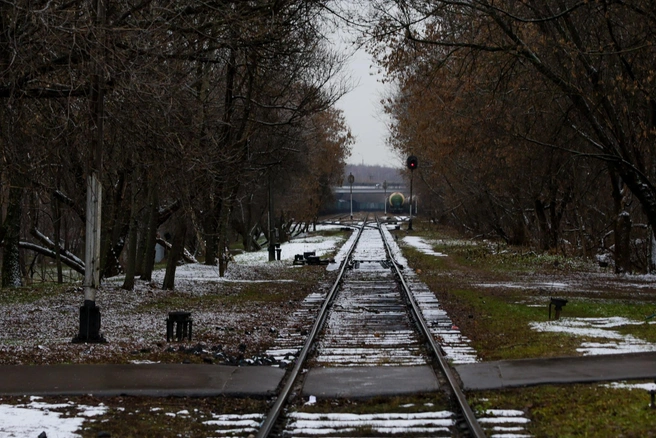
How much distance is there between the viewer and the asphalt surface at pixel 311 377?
1018 cm

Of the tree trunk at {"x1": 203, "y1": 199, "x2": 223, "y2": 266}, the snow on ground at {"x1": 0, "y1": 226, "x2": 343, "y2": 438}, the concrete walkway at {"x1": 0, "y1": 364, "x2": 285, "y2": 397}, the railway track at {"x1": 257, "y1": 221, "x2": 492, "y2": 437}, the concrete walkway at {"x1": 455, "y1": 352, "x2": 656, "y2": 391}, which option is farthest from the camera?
the tree trunk at {"x1": 203, "y1": 199, "x2": 223, "y2": 266}

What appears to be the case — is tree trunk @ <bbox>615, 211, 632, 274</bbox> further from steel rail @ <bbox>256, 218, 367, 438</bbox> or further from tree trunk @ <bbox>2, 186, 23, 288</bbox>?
tree trunk @ <bbox>2, 186, 23, 288</bbox>

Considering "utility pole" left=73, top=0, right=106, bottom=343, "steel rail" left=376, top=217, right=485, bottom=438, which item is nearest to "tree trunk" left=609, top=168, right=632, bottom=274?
"steel rail" left=376, top=217, right=485, bottom=438

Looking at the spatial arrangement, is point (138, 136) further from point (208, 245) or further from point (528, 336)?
point (208, 245)

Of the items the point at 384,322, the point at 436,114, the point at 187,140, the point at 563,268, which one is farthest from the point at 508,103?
the point at 187,140

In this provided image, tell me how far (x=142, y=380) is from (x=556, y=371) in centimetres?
518

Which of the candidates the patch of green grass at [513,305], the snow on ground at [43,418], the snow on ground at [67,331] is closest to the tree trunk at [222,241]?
the snow on ground at [67,331]

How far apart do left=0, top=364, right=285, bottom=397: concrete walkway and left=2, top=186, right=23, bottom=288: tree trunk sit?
14.4 m

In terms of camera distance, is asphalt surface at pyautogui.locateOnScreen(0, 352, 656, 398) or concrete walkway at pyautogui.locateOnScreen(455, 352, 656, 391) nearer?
asphalt surface at pyautogui.locateOnScreen(0, 352, 656, 398)

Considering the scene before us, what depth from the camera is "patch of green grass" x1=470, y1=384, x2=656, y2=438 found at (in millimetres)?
8297

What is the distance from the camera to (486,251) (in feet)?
150

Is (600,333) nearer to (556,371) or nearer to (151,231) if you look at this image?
(556,371)

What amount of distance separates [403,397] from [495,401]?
102 cm

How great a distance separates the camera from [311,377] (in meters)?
11.2
